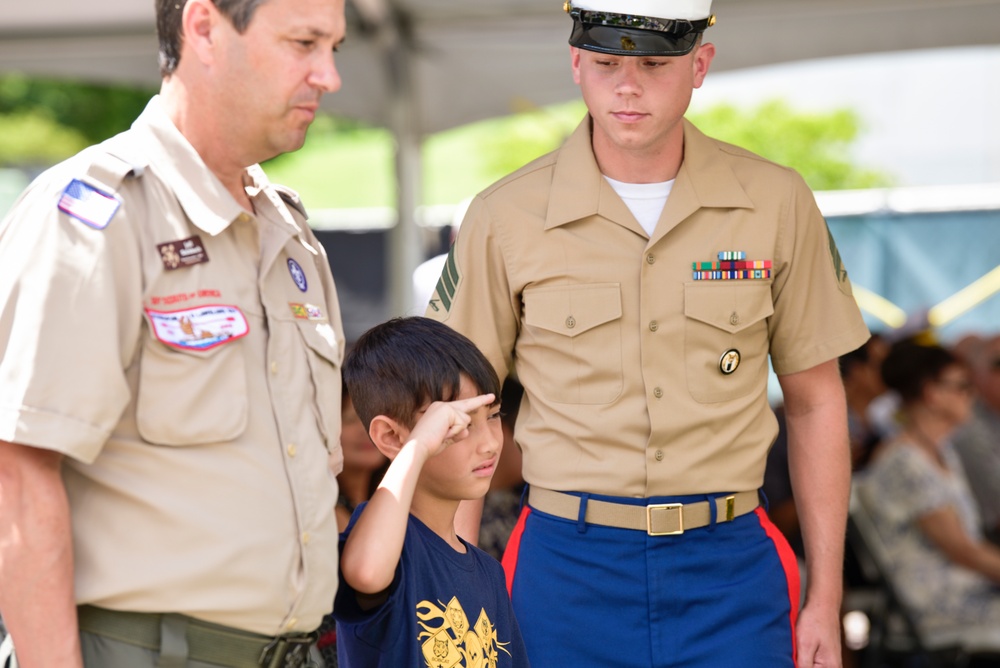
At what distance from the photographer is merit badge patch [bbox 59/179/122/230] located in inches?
60.9

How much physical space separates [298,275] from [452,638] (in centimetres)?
62

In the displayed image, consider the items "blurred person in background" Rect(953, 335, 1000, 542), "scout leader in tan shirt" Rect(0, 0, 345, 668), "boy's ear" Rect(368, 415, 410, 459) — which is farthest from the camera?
"blurred person in background" Rect(953, 335, 1000, 542)

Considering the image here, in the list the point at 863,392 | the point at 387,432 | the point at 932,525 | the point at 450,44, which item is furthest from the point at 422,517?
the point at 863,392

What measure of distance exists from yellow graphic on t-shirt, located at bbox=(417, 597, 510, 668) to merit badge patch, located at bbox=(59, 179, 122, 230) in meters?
0.78

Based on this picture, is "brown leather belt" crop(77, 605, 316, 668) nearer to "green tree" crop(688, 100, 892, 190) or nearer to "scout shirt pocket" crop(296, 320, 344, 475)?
"scout shirt pocket" crop(296, 320, 344, 475)

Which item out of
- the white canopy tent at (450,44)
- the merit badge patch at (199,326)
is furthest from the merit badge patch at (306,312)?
the white canopy tent at (450,44)

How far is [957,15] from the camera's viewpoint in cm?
501

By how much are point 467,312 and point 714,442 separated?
562mm

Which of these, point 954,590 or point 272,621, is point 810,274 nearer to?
point 272,621

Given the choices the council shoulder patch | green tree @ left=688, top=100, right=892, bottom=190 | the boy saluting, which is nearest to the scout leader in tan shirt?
the boy saluting

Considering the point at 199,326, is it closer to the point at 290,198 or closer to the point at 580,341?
the point at 290,198

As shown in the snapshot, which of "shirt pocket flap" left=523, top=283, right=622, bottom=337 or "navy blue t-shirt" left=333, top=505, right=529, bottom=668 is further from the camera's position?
"shirt pocket flap" left=523, top=283, right=622, bottom=337

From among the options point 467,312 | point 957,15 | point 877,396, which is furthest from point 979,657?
point 467,312

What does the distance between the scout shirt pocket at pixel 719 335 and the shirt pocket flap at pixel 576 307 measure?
0.15 metres
